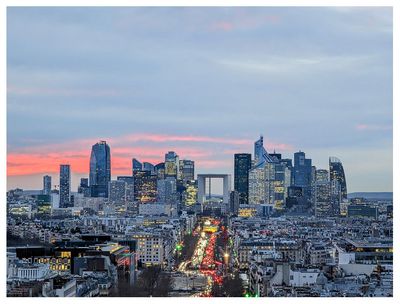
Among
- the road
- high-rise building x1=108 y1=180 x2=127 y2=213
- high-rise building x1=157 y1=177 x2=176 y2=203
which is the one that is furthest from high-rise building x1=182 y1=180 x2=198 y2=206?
the road

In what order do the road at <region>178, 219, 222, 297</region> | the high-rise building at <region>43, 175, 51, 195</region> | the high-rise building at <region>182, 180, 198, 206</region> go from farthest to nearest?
the high-rise building at <region>182, 180, 198, 206</region> → the high-rise building at <region>43, 175, 51, 195</region> → the road at <region>178, 219, 222, 297</region>

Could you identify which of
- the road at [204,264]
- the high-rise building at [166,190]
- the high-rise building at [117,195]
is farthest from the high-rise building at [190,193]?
the road at [204,264]

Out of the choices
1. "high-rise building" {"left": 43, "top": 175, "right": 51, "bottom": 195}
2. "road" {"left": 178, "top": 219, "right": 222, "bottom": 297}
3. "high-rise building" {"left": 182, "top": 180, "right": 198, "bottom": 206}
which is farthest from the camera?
"high-rise building" {"left": 182, "top": 180, "right": 198, "bottom": 206}

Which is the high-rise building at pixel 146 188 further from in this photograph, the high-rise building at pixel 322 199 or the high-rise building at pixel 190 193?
the high-rise building at pixel 322 199

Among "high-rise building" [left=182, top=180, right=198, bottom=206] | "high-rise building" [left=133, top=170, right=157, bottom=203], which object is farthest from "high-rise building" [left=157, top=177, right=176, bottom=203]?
"high-rise building" [left=182, top=180, right=198, bottom=206]

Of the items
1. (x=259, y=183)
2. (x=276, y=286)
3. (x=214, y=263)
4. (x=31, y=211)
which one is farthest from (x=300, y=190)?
(x=276, y=286)

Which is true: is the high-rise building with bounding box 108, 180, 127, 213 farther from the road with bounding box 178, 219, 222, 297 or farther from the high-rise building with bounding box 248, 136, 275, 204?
the road with bounding box 178, 219, 222, 297

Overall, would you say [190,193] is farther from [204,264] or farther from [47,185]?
[204,264]

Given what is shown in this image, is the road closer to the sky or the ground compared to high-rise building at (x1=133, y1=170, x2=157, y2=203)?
closer to the ground

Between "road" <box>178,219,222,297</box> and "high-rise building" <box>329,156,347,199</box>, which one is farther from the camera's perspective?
"high-rise building" <box>329,156,347,199</box>
